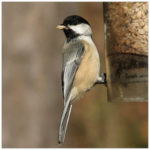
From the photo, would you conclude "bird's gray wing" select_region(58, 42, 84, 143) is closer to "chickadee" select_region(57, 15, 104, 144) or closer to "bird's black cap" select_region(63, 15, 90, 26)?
"chickadee" select_region(57, 15, 104, 144)

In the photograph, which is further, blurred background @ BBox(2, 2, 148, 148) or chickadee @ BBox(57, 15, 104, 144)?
blurred background @ BBox(2, 2, 148, 148)

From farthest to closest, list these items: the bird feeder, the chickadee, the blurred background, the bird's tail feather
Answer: the blurred background, the chickadee, the bird feeder, the bird's tail feather

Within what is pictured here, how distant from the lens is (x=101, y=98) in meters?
7.94

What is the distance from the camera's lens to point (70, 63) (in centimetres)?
430

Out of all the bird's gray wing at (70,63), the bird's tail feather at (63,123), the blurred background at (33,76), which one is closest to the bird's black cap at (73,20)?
the bird's gray wing at (70,63)

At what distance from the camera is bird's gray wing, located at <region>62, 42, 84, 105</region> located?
4.25 meters

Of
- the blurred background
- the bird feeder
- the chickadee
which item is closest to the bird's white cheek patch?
the chickadee

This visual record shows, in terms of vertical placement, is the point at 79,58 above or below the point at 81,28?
below

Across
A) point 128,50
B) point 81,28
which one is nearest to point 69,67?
point 81,28

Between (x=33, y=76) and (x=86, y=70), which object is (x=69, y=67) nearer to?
(x=86, y=70)

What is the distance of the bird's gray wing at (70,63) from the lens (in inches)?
167

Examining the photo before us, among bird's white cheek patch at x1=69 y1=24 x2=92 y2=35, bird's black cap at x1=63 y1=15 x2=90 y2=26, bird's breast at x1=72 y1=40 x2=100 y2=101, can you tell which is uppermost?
bird's black cap at x1=63 y1=15 x2=90 y2=26

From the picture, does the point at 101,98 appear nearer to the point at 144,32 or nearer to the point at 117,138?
the point at 117,138

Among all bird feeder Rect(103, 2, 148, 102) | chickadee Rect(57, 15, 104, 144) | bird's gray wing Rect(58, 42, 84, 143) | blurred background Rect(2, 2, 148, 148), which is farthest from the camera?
blurred background Rect(2, 2, 148, 148)
